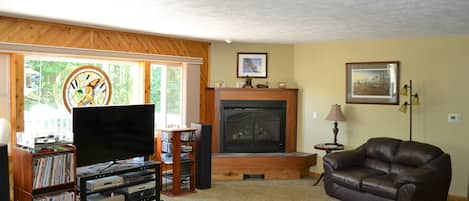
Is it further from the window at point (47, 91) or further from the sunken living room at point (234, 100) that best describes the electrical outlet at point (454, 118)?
the window at point (47, 91)

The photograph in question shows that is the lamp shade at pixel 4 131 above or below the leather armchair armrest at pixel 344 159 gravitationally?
above

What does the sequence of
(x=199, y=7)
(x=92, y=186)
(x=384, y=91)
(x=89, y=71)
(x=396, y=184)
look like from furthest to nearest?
(x=384, y=91), (x=89, y=71), (x=396, y=184), (x=92, y=186), (x=199, y=7)

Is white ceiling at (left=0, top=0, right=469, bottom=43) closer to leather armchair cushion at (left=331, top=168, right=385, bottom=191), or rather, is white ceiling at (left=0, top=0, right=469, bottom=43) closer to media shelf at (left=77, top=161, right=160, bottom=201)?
media shelf at (left=77, top=161, right=160, bottom=201)

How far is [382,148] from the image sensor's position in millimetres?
5656

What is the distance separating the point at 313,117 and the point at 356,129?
2.45 ft

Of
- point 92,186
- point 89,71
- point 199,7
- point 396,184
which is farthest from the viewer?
point 89,71

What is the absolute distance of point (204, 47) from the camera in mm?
6625

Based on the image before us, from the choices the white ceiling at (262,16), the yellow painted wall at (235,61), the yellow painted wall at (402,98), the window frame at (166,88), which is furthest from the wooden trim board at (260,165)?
the white ceiling at (262,16)

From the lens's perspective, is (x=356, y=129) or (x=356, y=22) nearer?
(x=356, y=22)

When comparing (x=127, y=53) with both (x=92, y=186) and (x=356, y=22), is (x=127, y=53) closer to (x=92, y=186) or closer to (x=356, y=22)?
(x=92, y=186)

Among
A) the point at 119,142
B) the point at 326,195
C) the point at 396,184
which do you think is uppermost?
the point at 119,142

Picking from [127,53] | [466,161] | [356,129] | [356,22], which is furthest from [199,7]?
[466,161]

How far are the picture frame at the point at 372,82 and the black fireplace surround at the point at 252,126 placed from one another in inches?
45.6

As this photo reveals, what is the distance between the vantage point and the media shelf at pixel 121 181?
4.42m
